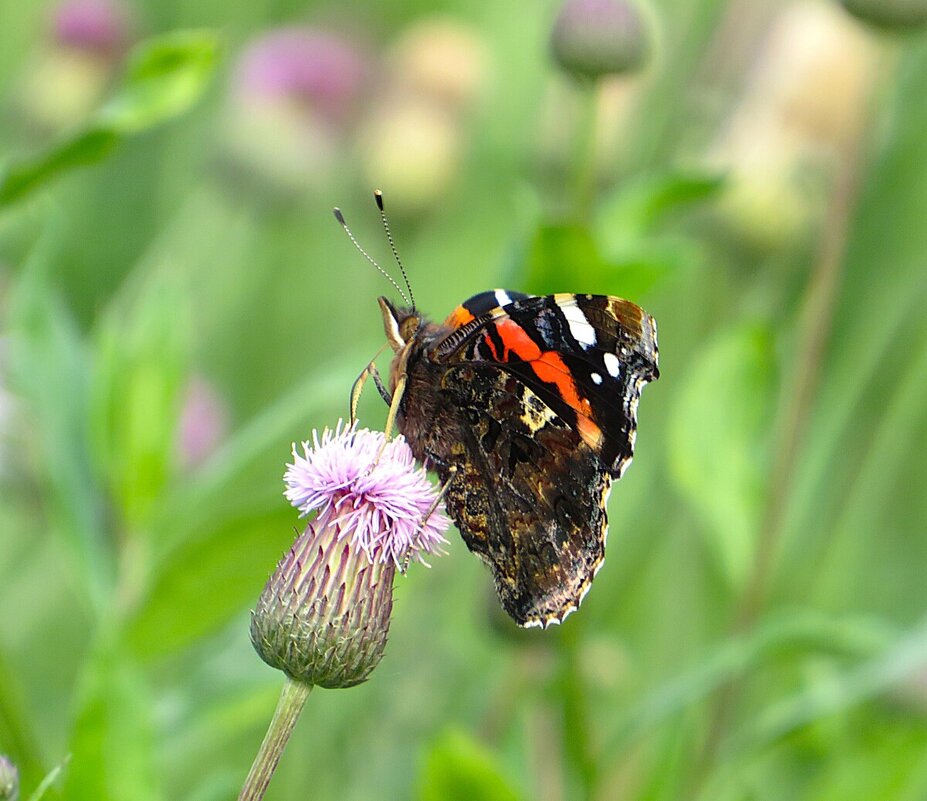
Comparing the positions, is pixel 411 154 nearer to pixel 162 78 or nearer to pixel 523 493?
pixel 162 78

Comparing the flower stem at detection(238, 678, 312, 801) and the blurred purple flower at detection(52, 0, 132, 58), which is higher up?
the blurred purple flower at detection(52, 0, 132, 58)

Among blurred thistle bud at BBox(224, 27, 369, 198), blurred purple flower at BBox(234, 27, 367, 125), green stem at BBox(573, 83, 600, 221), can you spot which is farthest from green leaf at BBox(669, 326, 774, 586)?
blurred purple flower at BBox(234, 27, 367, 125)

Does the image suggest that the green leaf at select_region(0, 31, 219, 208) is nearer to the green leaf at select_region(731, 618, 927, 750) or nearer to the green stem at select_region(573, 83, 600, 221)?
the green stem at select_region(573, 83, 600, 221)

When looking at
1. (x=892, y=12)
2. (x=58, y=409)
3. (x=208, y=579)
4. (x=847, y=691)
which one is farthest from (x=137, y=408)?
(x=892, y=12)

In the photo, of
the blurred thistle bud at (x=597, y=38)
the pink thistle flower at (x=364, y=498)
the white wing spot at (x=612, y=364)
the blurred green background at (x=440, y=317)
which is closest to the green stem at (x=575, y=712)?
the blurred green background at (x=440, y=317)

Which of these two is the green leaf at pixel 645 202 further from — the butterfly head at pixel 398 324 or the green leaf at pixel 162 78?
the green leaf at pixel 162 78
